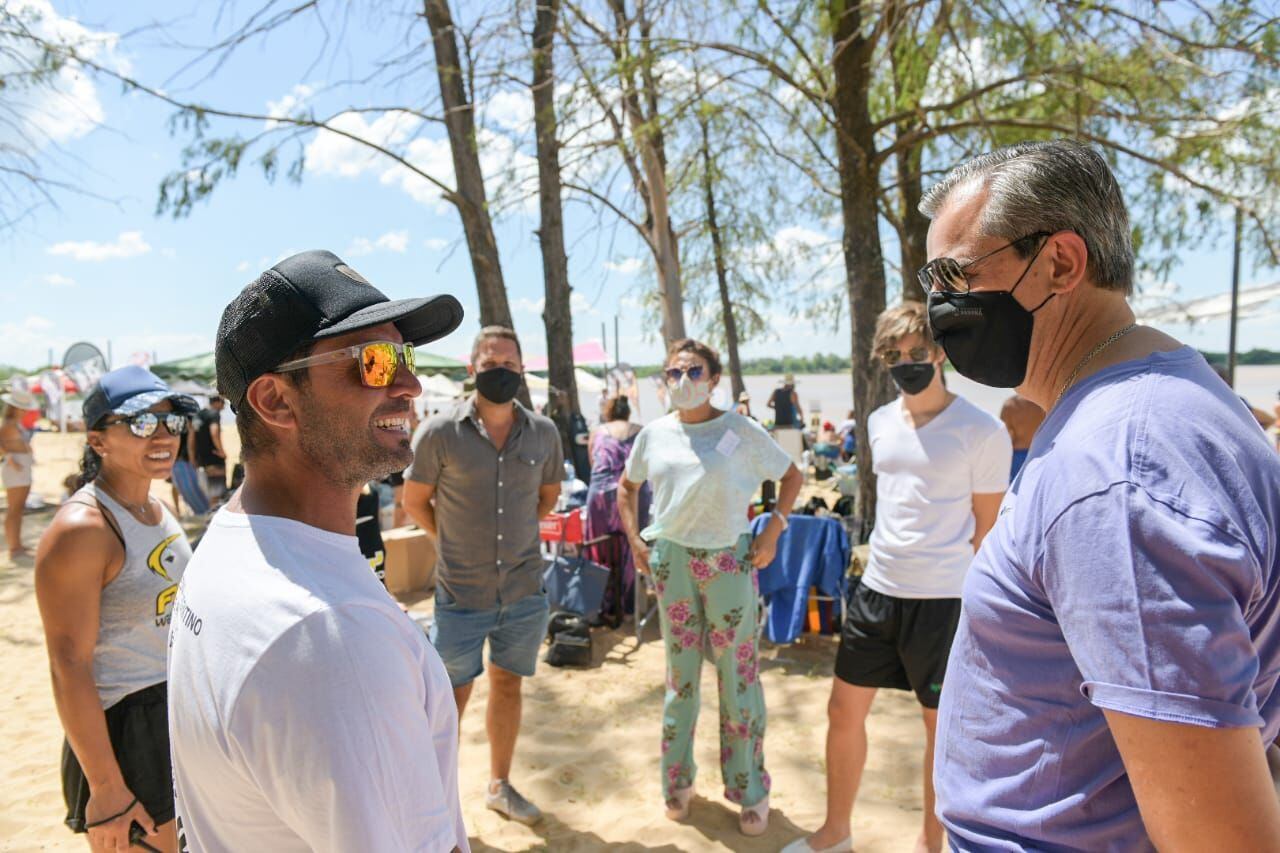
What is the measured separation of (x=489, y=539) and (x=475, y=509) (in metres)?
0.15

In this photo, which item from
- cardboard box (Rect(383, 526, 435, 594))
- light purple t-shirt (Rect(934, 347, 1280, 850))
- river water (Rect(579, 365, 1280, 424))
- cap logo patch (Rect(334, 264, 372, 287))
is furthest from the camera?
river water (Rect(579, 365, 1280, 424))

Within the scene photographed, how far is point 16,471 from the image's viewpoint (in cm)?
909

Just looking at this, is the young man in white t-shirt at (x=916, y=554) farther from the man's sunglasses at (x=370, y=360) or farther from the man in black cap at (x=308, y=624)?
the man's sunglasses at (x=370, y=360)

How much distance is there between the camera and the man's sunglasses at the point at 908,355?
293cm

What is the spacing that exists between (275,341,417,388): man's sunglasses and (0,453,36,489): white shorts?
10533mm

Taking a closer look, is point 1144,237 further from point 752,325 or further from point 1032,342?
point 752,325

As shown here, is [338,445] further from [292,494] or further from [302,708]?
[302,708]

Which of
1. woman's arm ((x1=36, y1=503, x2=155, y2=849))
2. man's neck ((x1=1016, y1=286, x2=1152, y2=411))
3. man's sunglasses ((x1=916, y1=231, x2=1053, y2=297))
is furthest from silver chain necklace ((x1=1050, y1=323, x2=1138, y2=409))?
woman's arm ((x1=36, y1=503, x2=155, y2=849))

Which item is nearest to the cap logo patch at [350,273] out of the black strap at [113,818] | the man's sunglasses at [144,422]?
the man's sunglasses at [144,422]

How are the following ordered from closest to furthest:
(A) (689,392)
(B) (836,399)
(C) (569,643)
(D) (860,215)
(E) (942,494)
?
(E) (942,494) → (A) (689,392) → (C) (569,643) → (D) (860,215) → (B) (836,399)

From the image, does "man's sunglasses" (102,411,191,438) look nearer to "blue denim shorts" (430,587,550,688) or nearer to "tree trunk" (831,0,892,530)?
"blue denim shorts" (430,587,550,688)

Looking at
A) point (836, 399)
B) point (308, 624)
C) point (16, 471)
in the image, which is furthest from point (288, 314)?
point (836, 399)

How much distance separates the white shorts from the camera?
904 cm

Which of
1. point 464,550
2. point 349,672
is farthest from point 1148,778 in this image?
point 464,550
